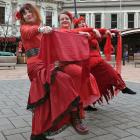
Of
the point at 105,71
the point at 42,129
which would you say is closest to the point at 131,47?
the point at 105,71

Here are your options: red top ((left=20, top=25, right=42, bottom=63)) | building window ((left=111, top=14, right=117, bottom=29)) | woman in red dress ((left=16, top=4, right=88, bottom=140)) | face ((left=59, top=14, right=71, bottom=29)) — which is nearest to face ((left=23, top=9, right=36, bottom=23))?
red top ((left=20, top=25, right=42, bottom=63))

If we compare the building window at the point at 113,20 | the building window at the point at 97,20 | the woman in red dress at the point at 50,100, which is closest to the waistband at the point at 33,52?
the woman in red dress at the point at 50,100

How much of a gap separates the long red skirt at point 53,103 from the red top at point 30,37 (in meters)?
0.48

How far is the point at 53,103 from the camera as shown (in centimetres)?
402

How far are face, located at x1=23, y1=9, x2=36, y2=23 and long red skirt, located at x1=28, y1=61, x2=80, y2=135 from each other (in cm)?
88

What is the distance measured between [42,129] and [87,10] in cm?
3633

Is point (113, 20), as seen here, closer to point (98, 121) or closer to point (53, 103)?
point (98, 121)

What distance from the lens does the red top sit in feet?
14.1

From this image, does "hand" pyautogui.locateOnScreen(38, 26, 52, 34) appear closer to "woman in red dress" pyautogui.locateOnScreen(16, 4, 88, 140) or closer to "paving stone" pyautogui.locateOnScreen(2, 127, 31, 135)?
"woman in red dress" pyautogui.locateOnScreen(16, 4, 88, 140)

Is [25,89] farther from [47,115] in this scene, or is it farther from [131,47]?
[131,47]

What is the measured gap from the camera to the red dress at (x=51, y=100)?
400cm

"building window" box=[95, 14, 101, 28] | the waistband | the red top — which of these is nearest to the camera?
the red top

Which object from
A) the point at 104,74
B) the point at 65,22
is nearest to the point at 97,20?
the point at 104,74

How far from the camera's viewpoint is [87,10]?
130 feet
